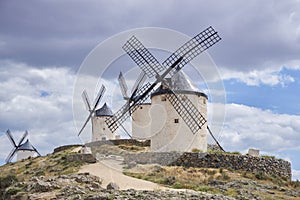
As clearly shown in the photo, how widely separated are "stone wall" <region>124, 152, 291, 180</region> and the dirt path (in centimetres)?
160

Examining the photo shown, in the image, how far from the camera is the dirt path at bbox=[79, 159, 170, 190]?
65.2 ft

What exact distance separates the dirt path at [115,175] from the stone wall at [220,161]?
1.60 m

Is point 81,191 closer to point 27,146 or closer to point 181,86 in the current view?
point 181,86

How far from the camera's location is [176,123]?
27656 mm

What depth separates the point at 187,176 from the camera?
23312mm

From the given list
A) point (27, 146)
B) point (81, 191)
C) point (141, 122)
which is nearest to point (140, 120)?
point (141, 122)

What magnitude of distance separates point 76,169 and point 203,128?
8609 millimetres

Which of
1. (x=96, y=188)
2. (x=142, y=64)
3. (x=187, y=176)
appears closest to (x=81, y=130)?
(x=142, y=64)

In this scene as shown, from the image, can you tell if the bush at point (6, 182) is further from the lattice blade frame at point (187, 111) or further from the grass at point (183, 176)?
the lattice blade frame at point (187, 111)

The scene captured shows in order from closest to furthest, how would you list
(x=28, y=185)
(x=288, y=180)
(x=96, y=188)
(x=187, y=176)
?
(x=96, y=188)
(x=28, y=185)
(x=187, y=176)
(x=288, y=180)

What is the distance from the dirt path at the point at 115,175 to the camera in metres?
19.9

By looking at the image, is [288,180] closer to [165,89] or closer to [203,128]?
[203,128]

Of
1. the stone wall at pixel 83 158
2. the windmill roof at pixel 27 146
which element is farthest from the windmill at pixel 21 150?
the stone wall at pixel 83 158

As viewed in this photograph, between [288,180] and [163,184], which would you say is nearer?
[163,184]
